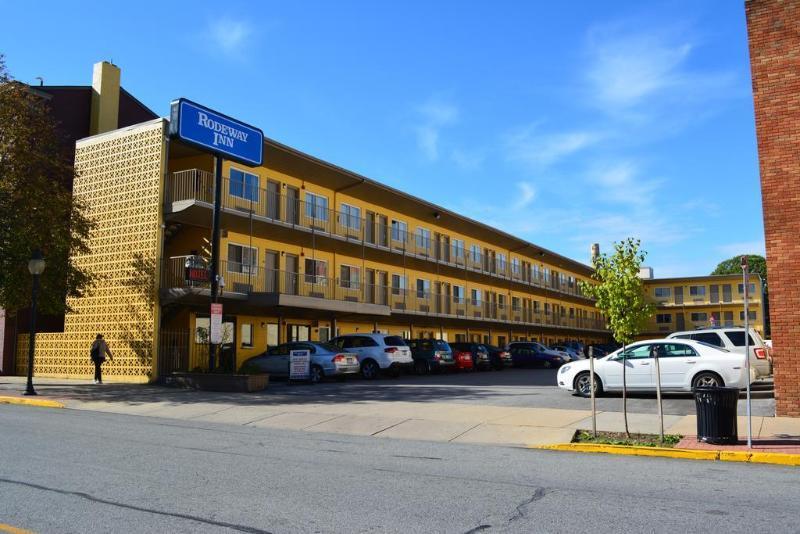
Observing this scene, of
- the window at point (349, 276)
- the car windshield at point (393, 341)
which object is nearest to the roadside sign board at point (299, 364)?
the car windshield at point (393, 341)

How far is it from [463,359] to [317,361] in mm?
10632

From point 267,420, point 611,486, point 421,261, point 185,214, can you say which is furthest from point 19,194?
point 421,261

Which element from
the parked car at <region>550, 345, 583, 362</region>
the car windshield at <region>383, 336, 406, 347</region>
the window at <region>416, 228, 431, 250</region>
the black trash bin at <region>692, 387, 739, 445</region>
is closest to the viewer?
the black trash bin at <region>692, 387, 739, 445</region>

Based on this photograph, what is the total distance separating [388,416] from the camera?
14.0 metres

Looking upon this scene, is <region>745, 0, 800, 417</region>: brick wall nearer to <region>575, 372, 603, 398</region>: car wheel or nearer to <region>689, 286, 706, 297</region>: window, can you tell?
<region>575, 372, 603, 398</region>: car wheel

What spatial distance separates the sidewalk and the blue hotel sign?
7.88m

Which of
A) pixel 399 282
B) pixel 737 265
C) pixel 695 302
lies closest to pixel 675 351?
pixel 399 282

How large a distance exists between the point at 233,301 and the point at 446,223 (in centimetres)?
1957

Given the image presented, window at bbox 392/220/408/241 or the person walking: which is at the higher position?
window at bbox 392/220/408/241

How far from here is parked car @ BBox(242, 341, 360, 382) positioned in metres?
23.2

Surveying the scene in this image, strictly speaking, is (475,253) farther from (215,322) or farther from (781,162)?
(781,162)

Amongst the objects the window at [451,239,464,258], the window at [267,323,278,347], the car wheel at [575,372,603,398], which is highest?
the window at [451,239,464,258]

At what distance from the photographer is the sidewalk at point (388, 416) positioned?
11.6m

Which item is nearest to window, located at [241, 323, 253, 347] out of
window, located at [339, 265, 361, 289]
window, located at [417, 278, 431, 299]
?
window, located at [339, 265, 361, 289]
